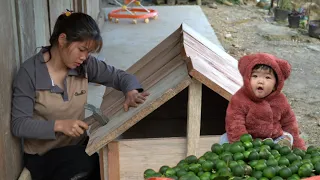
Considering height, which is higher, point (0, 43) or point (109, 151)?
point (0, 43)

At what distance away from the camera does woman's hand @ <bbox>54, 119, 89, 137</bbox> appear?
2.76 meters

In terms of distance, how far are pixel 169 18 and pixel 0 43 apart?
7.85 meters

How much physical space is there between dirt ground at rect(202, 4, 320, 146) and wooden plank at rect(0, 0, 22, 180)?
132 inches

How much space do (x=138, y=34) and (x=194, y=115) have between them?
19.7 feet

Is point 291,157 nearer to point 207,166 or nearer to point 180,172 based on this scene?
point 207,166

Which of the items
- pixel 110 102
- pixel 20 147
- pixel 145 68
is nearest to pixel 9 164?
pixel 20 147

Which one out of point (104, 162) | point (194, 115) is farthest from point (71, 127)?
point (194, 115)

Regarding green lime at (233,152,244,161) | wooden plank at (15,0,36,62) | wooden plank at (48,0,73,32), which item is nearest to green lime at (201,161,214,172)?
green lime at (233,152,244,161)

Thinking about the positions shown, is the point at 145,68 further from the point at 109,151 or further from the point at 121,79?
the point at 109,151

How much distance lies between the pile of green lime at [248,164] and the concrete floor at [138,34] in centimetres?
324

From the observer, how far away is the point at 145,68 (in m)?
3.59

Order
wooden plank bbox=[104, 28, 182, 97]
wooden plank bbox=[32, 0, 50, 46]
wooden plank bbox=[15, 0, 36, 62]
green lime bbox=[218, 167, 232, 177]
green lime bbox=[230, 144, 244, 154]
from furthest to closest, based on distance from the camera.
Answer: wooden plank bbox=[32, 0, 50, 46] → wooden plank bbox=[104, 28, 182, 97] → wooden plank bbox=[15, 0, 36, 62] → green lime bbox=[230, 144, 244, 154] → green lime bbox=[218, 167, 232, 177]

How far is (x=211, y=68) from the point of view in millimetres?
3027

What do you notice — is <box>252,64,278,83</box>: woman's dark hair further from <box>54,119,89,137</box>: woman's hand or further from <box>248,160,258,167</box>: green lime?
<box>54,119,89,137</box>: woman's hand
